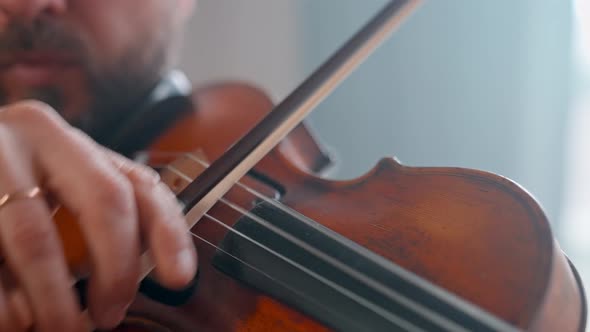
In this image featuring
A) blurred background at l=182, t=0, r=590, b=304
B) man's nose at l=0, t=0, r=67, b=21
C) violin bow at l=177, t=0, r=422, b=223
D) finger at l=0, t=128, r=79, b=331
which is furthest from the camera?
blurred background at l=182, t=0, r=590, b=304

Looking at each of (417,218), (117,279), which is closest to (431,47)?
(417,218)

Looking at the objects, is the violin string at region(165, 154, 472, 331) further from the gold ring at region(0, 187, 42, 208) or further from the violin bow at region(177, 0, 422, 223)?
the gold ring at region(0, 187, 42, 208)

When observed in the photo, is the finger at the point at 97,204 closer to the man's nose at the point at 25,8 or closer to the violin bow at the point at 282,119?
the violin bow at the point at 282,119

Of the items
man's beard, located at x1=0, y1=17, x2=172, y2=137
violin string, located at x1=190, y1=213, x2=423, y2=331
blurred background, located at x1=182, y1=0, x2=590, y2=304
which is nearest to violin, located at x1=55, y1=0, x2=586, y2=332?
violin string, located at x1=190, y1=213, x2=423, y2=331

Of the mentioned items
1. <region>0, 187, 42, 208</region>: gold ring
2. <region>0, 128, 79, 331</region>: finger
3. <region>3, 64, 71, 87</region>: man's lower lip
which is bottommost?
<region>3, 64, 71, 87</region>: man's lower lip

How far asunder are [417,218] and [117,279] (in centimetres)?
19

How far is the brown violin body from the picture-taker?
0.33 metres

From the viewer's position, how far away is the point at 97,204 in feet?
0.99

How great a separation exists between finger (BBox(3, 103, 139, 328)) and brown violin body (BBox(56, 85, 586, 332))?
2.4 inches

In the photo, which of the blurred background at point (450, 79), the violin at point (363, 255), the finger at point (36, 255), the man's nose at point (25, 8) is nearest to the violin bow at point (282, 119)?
the violin at point (363, 255)

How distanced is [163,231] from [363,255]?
0.12 metres

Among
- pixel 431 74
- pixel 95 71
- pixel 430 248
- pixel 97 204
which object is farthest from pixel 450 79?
pixel 97 204

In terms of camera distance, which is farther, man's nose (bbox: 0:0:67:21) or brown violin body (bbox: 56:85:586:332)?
man's nose (bbox: 0:0:67:21)

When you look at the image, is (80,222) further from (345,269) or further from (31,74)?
(31,74)
